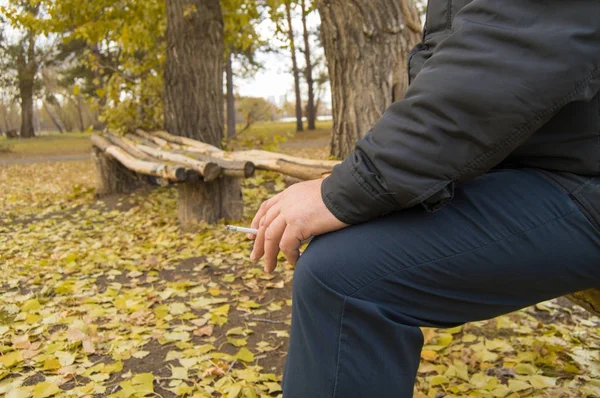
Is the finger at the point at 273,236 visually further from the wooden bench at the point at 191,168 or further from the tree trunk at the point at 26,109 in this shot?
the tree trunk at the point at 26,109

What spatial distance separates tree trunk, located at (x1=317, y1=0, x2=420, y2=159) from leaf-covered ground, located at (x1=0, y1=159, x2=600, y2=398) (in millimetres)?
1353

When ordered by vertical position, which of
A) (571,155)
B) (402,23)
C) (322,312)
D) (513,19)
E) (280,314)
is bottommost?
(280,314)

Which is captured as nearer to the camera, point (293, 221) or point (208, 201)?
point (293, 221)

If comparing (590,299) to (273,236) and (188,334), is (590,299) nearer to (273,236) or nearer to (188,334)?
(273,236)

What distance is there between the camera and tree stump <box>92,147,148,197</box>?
312 inches

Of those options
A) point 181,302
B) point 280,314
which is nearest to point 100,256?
point 181,302

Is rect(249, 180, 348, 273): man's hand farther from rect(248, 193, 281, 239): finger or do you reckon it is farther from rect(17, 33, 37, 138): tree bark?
rect(17, 33, 37, 138): tree bark

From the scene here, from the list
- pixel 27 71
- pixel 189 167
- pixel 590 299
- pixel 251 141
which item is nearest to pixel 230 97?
pixel 27 71

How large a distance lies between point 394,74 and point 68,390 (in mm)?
3035

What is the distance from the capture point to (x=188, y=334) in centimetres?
310

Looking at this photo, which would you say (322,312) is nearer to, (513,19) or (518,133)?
(518,133)

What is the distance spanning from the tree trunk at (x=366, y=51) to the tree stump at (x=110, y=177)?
4.58 m

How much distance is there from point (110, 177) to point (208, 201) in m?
2.85

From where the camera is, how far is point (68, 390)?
2.48 meters
